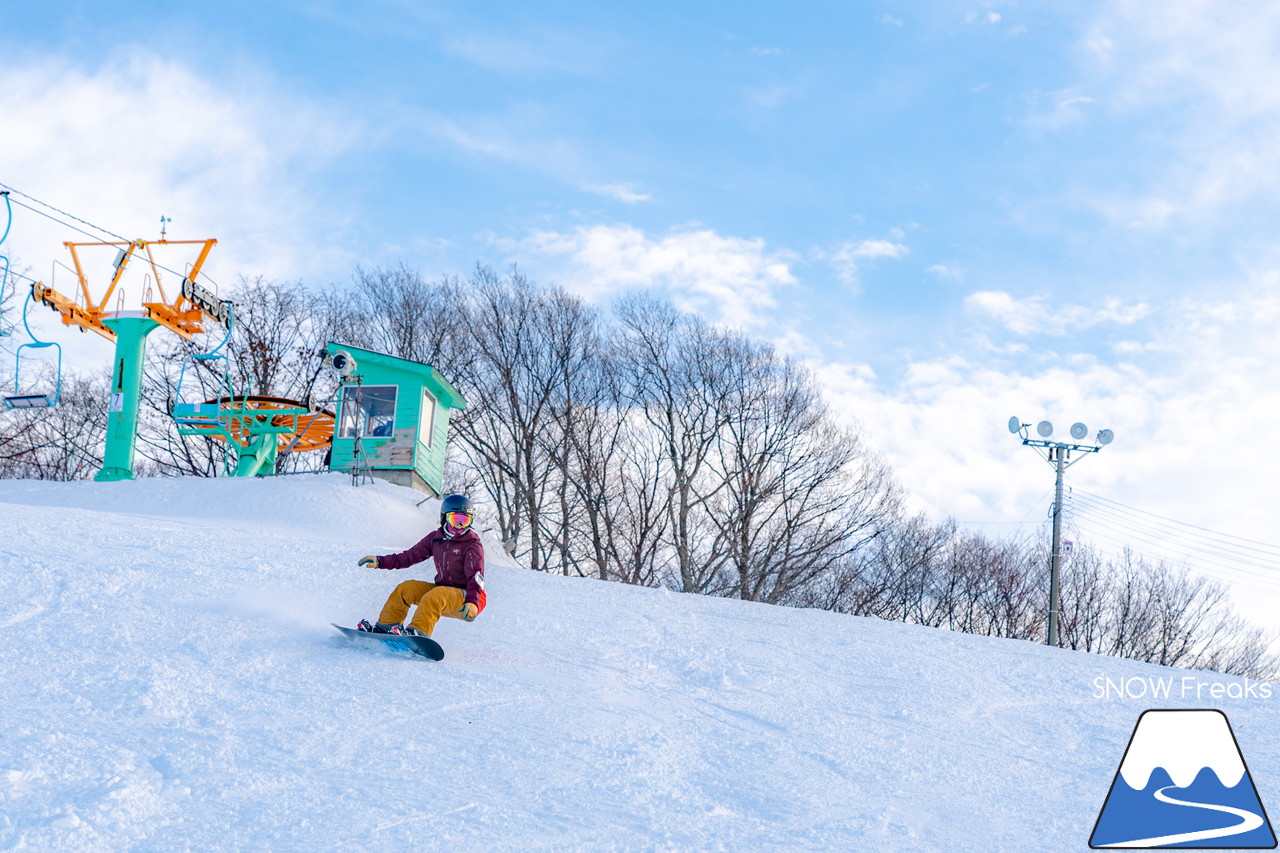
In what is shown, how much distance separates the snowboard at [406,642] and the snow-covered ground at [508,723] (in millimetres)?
107

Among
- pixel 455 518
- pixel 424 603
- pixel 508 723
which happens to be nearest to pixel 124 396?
pixel 455 518

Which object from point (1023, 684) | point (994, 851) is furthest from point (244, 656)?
point (1023, 684)

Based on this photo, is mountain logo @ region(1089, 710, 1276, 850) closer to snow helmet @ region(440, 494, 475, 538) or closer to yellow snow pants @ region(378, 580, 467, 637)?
yellow snow pants @ region(378, 580, 467, 637)

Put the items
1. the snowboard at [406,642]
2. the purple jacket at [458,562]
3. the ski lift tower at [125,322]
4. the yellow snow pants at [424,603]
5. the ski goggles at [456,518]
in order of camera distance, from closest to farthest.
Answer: the snowboard at [406,642], the yellow snow pants at [424,603], the purple jacket at [458,562], the ski goggles at [456,518], the ski lift tower at [125,322]

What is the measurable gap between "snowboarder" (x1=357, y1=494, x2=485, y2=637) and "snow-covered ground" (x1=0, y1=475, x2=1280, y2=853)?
0.34 m

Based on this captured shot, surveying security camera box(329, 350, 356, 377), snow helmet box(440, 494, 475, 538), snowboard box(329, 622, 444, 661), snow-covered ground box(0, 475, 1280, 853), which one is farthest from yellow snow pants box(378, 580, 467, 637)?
security camera box(329, 350, 356, 377)

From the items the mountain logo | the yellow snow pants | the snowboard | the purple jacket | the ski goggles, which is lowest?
the mountain logo

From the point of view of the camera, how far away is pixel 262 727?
19.8 ft

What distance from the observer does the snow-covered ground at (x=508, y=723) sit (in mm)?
5059

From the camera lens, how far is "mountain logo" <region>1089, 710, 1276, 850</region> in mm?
5777

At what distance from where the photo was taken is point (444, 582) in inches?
334

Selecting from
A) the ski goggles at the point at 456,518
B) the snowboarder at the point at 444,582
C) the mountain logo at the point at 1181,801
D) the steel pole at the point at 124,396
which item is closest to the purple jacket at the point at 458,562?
the snowboarder at the point at 444,582

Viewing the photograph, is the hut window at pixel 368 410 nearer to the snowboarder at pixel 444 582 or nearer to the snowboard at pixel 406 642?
the snowboarder at pixel 444 582

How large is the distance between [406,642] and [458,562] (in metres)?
0.84
